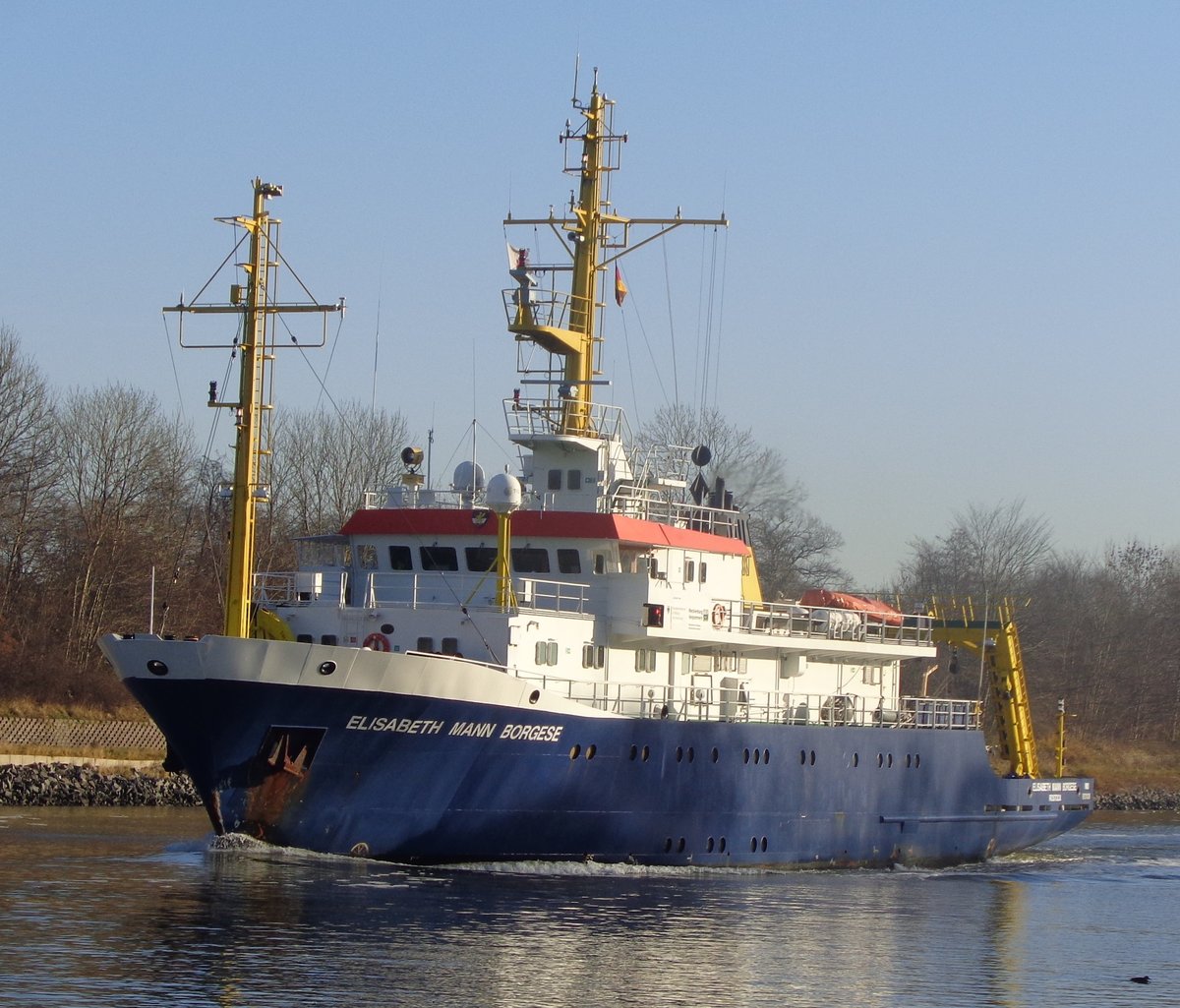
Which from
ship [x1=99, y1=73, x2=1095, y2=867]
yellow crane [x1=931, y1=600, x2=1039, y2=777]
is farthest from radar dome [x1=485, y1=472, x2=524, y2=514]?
yellow crane [x1=931, y1=600, x2=1039, y2=777]

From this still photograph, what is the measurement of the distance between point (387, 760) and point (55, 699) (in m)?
31.9

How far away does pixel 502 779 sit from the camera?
3142cm

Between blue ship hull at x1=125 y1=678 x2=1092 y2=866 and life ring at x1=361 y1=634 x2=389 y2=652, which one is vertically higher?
life ring at x1=361 y1=634 x2=389 y2=652

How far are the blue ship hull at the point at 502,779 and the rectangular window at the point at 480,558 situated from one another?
4.28 meters

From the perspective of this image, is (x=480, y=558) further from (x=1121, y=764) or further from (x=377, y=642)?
(x=1121, y=764)

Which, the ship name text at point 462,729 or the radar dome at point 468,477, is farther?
the radar dome at point 468,477

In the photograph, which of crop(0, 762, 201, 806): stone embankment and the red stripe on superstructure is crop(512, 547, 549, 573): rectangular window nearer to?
the red stripe on superstructure

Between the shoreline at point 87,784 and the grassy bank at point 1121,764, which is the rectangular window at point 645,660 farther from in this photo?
the grassy bank at point 1121,764

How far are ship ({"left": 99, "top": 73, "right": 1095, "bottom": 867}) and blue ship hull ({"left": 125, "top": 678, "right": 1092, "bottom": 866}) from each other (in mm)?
41

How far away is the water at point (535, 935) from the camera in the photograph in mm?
22875

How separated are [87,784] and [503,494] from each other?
24051mm

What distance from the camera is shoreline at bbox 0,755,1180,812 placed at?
50.2 meters

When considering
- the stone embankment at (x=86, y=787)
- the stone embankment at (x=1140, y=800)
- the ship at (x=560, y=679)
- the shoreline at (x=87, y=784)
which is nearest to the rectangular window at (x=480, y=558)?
the ship at (x=560, y=679)

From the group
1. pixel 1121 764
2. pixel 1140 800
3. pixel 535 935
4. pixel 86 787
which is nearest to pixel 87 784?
pixel 86 787
